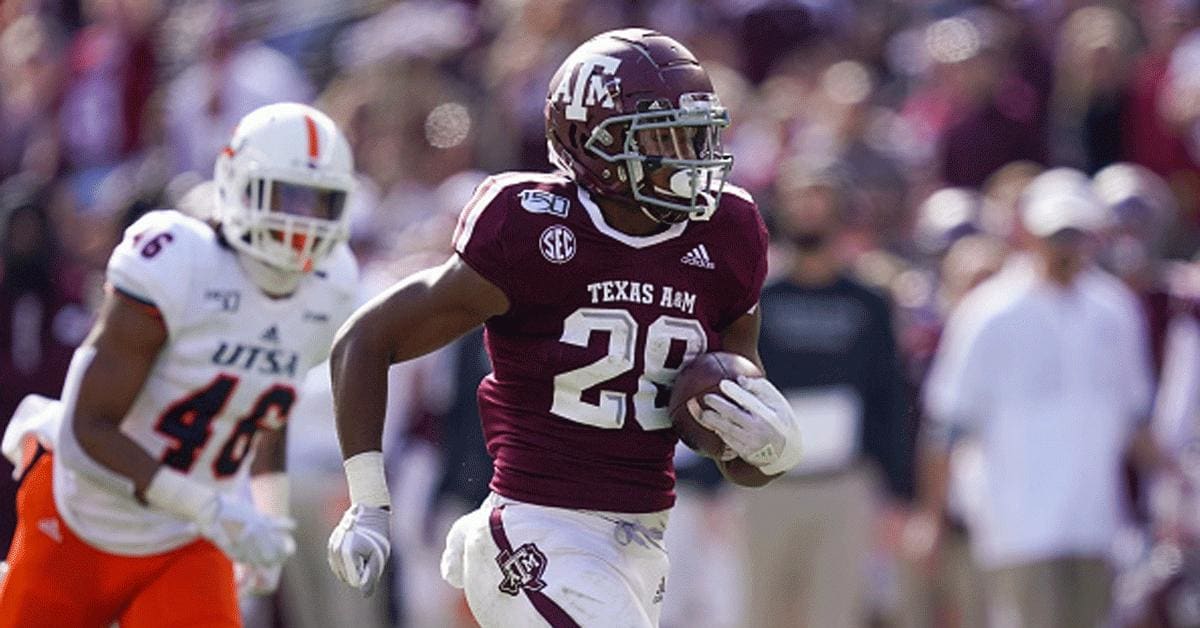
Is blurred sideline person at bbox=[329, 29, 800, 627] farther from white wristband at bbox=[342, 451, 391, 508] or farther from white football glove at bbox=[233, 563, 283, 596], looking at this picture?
white football glove at bbox=[233, 563, 283, 596]

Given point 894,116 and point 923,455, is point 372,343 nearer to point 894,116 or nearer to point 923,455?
point 923,455

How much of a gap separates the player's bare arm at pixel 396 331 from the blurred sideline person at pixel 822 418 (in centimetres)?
384

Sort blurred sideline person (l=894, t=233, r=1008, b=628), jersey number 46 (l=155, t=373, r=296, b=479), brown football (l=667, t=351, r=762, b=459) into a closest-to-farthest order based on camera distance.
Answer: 1. brown football (l=667, t=351, r=762, b=459)
2. jersey number 46 (l=155, t=373, r=296, b=479)
3. blurred sideline person (l=894, t=233, r=1008, b=628)

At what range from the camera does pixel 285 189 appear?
6000 mm

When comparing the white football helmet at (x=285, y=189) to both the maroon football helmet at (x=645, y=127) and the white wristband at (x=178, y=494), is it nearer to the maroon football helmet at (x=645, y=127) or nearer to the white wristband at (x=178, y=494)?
the white wristband at (x=178, y=494)

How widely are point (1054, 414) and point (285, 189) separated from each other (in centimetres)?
368

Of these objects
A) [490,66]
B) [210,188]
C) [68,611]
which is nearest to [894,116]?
[490,66]

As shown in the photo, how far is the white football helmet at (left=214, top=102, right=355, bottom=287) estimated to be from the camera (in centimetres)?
594

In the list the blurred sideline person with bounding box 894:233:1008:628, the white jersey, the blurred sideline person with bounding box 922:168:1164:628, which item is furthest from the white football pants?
the blurred sideline person with bounding box 894:233:1008:628

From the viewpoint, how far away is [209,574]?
5.87m

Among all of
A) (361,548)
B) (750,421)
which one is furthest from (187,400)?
(750,421)

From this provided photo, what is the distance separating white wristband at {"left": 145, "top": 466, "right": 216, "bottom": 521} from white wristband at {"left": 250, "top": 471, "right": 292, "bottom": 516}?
459mm

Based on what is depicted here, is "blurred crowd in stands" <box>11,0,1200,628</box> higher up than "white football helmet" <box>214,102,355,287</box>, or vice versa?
"white football helmet" <box>214,102,355,287</box>

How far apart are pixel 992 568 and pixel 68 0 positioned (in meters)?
7.23
